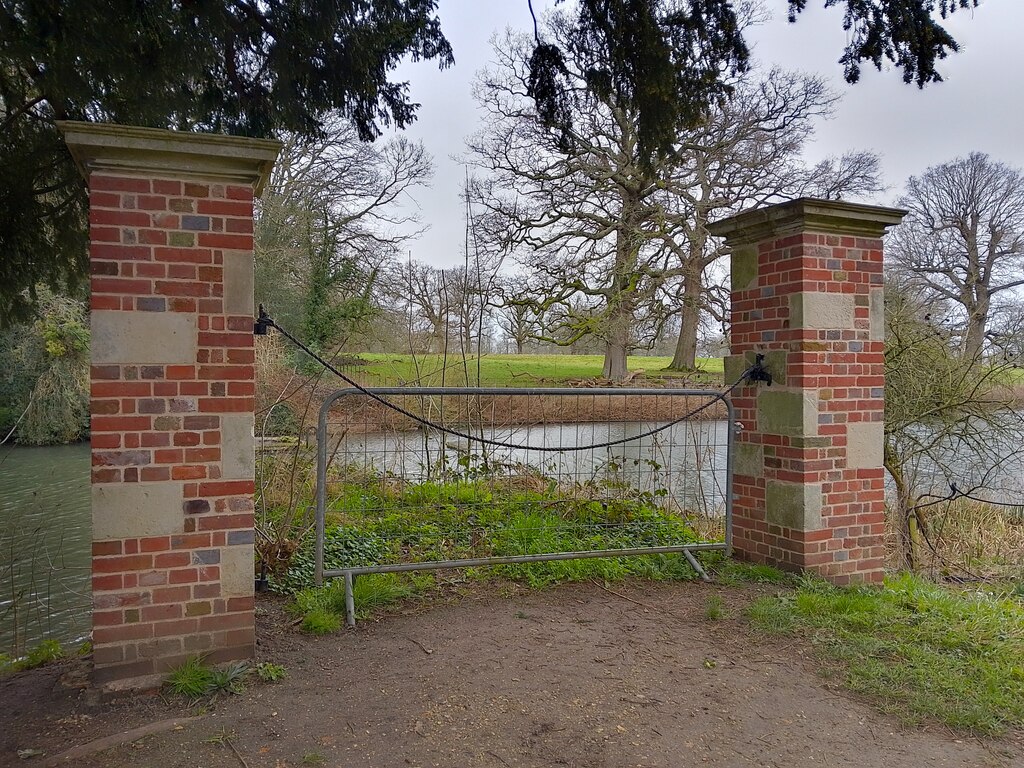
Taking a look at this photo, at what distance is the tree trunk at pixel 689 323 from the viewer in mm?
14992

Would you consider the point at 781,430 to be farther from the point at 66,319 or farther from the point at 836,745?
the point at 66,319

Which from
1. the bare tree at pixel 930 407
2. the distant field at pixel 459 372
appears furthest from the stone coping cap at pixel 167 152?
the bare tree at pixel 930 407

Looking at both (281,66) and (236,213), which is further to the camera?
(281,66)

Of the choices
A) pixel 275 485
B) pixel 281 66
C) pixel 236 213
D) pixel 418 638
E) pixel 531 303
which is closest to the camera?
pixel 236 213

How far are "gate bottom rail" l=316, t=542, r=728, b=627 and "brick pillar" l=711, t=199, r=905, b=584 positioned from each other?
1.48 feet

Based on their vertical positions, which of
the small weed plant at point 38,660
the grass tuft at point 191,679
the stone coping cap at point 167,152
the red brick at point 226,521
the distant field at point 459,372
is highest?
the stone coping cap at point 167,152

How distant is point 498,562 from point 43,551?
212 inches

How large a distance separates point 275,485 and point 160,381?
3605 millimetres

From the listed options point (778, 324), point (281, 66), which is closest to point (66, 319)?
point (281, 66)

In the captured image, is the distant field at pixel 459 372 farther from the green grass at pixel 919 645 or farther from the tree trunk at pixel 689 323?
the green grass at pixel 919 645

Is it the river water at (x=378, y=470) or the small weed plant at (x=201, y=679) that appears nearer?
the small weed plant at (x=201, y=679)

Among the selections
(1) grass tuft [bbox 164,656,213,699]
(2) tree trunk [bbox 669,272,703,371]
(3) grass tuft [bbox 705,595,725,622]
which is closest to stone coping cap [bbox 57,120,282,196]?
(1) grass tuft [bbox 164,656,213,699]

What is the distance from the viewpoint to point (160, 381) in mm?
2801

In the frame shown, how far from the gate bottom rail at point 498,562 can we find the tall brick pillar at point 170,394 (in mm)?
895
